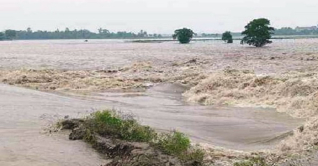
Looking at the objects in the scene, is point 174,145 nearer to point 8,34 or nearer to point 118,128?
point 118,128

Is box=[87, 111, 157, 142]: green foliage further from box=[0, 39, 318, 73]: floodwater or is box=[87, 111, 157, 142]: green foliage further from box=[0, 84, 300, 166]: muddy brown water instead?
box=[0, 39, 318, 73]: floodwater

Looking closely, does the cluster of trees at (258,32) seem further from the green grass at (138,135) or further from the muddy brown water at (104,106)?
the green grass at (138,135)

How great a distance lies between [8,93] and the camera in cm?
2086

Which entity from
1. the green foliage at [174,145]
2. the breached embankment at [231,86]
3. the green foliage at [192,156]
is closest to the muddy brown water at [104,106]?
the breached embankment at [231,86]

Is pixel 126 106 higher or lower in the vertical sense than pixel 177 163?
lower

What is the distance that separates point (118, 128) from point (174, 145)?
2138 mm

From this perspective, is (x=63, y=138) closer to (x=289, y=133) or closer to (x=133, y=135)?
(x=133, y=135)

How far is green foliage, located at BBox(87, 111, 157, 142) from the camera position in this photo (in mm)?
9773

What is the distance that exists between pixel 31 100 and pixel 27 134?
23.6 ft

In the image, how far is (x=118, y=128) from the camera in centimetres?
1030

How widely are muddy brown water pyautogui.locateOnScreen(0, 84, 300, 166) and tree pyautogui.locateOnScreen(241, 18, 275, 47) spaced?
5297cm

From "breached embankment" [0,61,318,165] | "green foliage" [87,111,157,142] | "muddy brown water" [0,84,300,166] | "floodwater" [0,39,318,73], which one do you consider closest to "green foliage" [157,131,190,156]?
"green foliage" [87,111,157,142]

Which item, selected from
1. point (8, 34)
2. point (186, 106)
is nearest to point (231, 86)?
point (186, 106)

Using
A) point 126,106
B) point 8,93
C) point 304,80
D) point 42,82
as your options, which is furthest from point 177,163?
point 42,82
